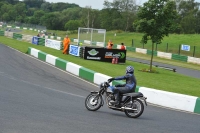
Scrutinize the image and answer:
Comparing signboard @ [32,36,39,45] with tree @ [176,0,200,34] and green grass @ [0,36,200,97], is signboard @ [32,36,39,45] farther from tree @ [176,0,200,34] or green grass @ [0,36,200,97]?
tree @ [176,0,200,34]

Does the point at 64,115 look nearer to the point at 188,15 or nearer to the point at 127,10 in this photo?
the point at 188,15

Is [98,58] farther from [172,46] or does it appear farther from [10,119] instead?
[172,46]

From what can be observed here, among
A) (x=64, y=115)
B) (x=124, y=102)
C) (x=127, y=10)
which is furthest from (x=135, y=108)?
(x=127, y=10)

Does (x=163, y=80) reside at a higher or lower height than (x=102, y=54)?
lower

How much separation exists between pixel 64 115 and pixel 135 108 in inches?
83.5

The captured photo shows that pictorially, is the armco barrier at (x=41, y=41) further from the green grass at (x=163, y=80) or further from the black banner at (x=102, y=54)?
the green grass at (x=163, y=80)

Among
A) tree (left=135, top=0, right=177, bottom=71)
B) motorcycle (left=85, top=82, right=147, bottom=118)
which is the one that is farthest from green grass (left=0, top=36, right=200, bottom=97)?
motorcycle (left=85, top=82, right=147, bottom=118)

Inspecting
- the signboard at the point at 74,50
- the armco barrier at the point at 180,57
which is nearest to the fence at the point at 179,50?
the armco barrier at the point at 180,57

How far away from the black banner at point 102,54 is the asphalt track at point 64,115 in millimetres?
13891

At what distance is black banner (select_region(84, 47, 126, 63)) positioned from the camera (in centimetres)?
3050

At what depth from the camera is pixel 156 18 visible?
26.0m

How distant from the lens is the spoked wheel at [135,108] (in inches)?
412

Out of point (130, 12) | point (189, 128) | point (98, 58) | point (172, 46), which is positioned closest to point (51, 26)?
point (130, 12)

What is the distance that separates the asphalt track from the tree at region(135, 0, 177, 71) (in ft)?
34.6
